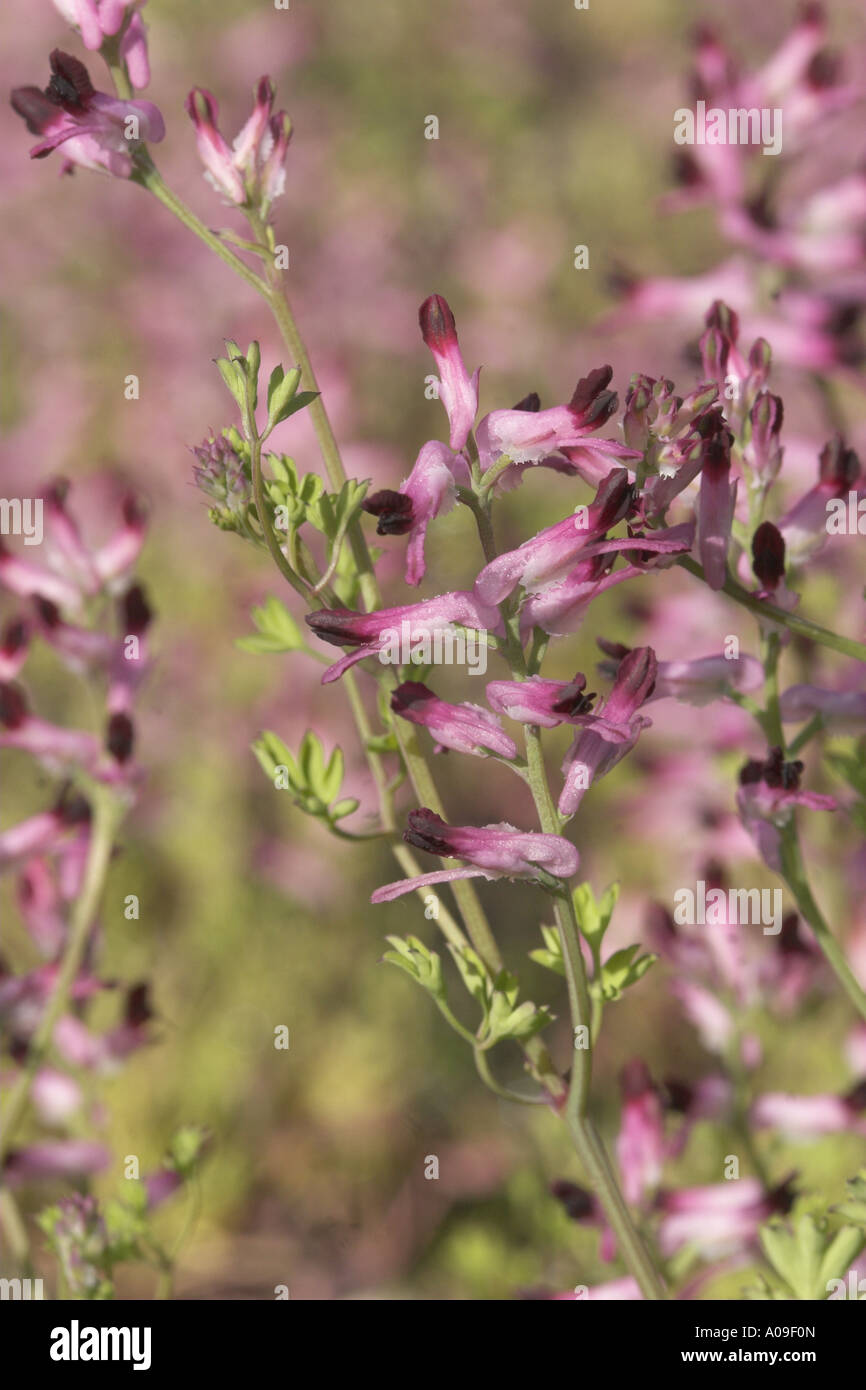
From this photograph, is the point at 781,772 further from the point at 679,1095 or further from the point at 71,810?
the point at 71,810

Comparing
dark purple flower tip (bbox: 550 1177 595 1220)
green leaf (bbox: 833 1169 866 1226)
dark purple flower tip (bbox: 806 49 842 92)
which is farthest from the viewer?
dark purple flower tip (bbox: 806 49 842 92)

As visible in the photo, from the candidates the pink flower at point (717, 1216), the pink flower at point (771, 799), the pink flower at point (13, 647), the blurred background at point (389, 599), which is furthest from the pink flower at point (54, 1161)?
the pink flower at point (771, 799)

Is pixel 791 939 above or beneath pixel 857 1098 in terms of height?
above

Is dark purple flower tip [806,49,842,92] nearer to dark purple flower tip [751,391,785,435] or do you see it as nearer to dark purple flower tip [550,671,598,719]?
dark purple flower tip [751,391,785,435]

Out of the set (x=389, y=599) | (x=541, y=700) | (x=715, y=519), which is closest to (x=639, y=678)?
(x=541, y=700)

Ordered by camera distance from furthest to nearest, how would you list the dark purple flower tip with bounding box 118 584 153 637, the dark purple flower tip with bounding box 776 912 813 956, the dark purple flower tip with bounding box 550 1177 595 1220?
1. the dark purple flower tip with bounding box 118 584 153 637
2. the dark purple flower tip with bounding box 776 912 813 956
3. the dark purple flower tip with bounding box 550 1177 595 1220

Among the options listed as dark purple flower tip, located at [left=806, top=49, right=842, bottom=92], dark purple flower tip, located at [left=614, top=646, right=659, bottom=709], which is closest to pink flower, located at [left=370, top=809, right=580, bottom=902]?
dark purple flower tip, located at [left=614, top=646, right=659, bottom=709]

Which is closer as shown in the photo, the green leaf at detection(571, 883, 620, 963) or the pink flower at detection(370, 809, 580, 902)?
the pink flower at detection(370, 809, 580, 902)
